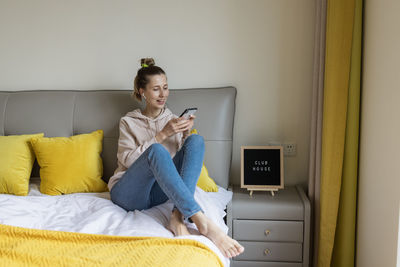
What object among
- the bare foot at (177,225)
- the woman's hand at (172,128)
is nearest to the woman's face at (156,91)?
the woman's hand at (172,128)

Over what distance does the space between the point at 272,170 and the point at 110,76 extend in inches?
50.5

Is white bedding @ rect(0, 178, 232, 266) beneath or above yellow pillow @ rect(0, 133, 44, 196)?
beneath

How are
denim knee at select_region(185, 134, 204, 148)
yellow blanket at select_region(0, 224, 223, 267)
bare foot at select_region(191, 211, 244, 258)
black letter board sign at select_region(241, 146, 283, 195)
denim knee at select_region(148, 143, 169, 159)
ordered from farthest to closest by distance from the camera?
black letter board sign at select_region(241, 146, 283, 195)
denim knee at select_region(185, 134, 204, 148)
denim knee at select_region(148, 143, 169, 159)
bare foot at select_region(191, 211, 244, 258)
yellow blanket at select_region(0, 224, 223, 267)

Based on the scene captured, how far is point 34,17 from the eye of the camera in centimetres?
246

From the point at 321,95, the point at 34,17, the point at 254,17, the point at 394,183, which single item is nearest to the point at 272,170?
the point at 321,95

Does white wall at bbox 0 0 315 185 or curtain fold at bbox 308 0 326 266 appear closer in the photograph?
curtain fold at bbox 308 0 326 266

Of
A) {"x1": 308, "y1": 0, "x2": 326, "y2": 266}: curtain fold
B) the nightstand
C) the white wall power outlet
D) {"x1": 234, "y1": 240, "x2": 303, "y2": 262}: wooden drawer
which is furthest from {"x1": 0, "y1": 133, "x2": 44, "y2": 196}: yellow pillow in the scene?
{"x1": 308, "y1": 0, "x2": 326, "y2": 266}: curtain fold

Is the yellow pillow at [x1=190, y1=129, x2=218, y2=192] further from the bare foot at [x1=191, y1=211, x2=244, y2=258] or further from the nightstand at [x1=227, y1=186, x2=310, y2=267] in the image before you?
the bare foot at [x1=191, y1=211, x2=244, y2=258]

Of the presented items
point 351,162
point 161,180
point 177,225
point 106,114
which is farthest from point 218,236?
point 106,114

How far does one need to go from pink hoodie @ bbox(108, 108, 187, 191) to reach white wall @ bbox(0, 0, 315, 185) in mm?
455

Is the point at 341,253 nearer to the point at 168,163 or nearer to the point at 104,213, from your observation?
the point at 168,163

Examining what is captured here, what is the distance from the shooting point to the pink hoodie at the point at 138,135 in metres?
1.90

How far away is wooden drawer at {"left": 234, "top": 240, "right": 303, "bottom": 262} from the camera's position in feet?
6.45

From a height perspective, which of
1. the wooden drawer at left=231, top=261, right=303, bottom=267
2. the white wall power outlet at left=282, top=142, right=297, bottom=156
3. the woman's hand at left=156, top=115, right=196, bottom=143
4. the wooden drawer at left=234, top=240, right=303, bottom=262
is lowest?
the wooden drawer at left=231, top=261, right=303, bottom=267
